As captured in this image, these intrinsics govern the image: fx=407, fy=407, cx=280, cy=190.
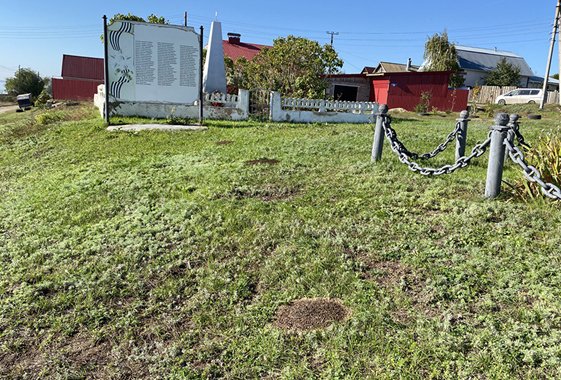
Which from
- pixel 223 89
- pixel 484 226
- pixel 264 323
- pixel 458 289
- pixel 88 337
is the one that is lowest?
pixel 88 337

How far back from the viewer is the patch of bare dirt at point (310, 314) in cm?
298

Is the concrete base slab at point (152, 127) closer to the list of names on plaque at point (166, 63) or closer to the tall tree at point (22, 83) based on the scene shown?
the list of names on plaque at point (166, 63)

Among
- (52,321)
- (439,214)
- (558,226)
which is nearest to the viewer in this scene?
(52,321)

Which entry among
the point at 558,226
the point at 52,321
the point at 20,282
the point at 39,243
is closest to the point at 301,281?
the point at 52,321

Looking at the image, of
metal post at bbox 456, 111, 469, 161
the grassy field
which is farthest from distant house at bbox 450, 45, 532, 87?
the grassy field

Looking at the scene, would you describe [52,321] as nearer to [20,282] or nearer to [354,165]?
[20,282]

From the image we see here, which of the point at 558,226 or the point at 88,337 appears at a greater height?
the point at 558,226

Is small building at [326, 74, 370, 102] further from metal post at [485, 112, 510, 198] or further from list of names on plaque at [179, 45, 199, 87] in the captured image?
metal post at [485, 112, 510, 198]

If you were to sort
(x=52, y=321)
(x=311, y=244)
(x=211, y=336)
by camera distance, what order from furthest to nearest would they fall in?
(x=311, y=244) → (x=52, y=321) → (x=211, y=336)

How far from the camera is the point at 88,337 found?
10.3 feet

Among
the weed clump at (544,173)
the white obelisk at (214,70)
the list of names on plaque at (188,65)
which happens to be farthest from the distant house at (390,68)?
the weed clump at (544,173)

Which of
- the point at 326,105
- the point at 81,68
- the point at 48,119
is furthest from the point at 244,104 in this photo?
the point at 81,68

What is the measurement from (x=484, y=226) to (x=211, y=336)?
9.37ft

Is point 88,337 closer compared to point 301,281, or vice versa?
point 88,337
